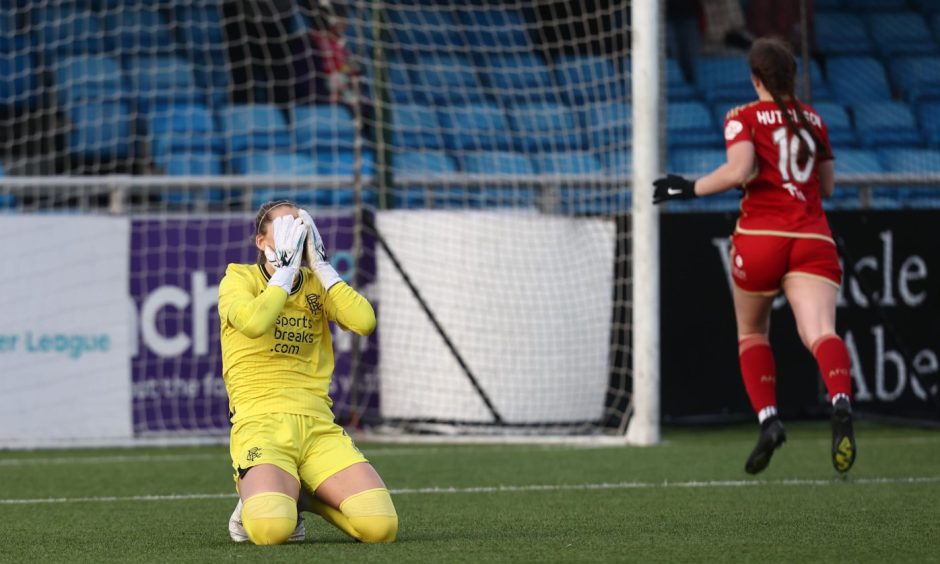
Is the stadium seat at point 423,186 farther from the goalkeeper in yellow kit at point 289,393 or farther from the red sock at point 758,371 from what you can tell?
the goalkeeper in yellow kit at point 289,393

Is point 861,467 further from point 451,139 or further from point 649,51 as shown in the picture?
point 451,139

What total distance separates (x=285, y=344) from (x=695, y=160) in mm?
8791

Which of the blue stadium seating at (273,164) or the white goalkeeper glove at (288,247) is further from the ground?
the white goalkeeper glove at (288,247)

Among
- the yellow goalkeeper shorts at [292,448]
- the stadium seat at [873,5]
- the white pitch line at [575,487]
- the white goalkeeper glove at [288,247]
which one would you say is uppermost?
the stadium seat at [873,5]

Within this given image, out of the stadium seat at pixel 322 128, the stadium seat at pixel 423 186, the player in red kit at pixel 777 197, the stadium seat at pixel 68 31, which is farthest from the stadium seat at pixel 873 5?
the player in red kit at pixel 777 197

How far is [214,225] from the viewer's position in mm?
9500

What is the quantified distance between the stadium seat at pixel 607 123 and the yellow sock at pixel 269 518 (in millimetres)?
5579

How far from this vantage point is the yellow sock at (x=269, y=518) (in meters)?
4.73

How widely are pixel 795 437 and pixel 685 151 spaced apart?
15.8ft

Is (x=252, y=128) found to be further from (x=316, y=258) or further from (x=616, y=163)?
(x=316, y=258)

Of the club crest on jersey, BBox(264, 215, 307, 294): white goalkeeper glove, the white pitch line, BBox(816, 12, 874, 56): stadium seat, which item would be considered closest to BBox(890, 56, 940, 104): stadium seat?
BBox(816, 12, 874, 56): stadium seat

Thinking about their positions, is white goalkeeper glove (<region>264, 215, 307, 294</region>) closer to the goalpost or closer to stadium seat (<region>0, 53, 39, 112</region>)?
the goalpost

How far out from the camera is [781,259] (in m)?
6.27

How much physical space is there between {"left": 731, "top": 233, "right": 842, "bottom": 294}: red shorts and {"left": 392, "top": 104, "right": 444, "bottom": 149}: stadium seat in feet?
19.6
